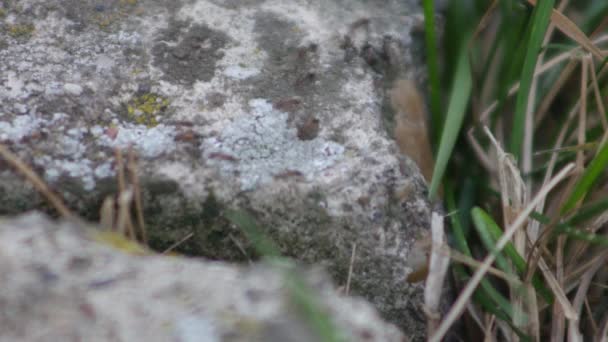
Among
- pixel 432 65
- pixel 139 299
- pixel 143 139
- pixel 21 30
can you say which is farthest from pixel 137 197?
pixel 432 65

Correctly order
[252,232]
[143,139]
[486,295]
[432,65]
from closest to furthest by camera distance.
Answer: [252,232]
[143,139]
[486,295]
[432,65]

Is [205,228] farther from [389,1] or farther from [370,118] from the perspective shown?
[389,1]

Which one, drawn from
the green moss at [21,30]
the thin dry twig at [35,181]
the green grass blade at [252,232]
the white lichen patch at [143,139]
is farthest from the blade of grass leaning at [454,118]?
the green moss at [21,30]

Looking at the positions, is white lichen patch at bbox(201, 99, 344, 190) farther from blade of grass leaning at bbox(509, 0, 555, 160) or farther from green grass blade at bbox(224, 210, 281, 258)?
blade of grass leaning at bbox(509, 0, 555, 160)

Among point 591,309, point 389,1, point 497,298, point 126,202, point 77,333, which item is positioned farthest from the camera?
point 389,1

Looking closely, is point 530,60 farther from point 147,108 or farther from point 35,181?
point 35,181

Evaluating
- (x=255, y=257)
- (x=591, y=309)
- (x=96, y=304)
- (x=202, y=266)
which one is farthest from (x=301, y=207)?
(x=591, y=309)

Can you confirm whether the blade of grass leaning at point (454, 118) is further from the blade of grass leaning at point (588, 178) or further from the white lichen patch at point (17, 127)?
the white lichen patch at point (17, 127)

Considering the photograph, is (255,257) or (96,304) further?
(255,257)
